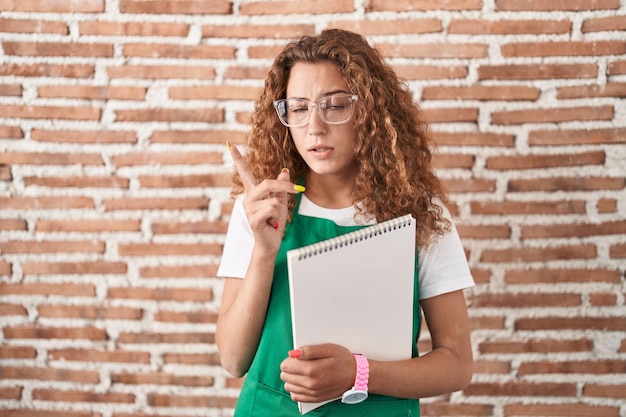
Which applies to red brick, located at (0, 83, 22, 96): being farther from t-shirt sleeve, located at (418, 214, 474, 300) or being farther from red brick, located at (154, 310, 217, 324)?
t-shirt sleeve, located at (418, 214, 474, 300)

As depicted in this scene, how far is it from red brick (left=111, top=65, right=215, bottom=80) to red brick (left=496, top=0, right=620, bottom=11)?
93cm

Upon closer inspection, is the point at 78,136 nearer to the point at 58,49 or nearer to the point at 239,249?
the point at 58,49

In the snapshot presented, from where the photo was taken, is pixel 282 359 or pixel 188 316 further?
pixel 188 316

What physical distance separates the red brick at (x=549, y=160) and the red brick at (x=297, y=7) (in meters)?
0.67

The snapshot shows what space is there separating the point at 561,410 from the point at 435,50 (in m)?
1.23

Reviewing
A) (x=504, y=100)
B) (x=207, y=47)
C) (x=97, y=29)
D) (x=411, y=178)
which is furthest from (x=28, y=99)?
(x=504, y=100)

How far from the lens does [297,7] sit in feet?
5.91

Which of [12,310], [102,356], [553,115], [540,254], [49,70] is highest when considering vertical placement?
[49,70]

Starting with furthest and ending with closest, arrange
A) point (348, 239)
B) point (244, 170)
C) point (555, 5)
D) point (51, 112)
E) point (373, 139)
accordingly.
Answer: point (51, 112)
point (555, 5)
point (373, 139)
point (244, 170)
point (348, 239)

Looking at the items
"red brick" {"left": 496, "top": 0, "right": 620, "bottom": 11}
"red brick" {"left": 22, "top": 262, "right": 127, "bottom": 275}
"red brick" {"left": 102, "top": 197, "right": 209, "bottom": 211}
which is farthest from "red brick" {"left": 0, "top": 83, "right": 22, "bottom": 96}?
"red brick" {"left": 496, "top": 0, "right": 620, "bottom": 11}

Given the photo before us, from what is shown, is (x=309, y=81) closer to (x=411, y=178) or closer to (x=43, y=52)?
(x=411, y=178)

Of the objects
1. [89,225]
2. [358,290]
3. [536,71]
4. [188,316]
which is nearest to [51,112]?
[89,225]

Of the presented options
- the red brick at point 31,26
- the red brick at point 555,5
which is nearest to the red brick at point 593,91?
the red brick at point 555,5

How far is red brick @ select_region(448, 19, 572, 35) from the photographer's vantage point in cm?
177
